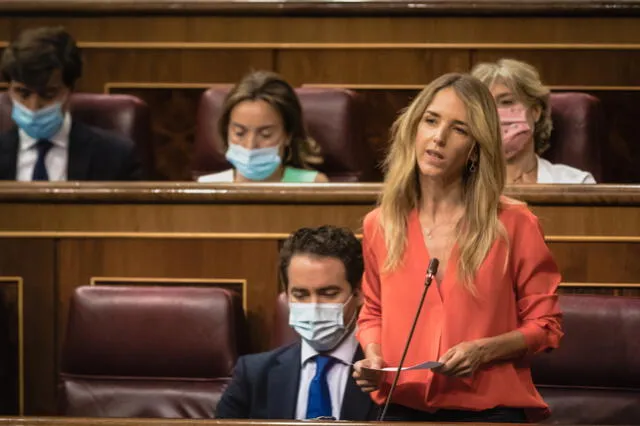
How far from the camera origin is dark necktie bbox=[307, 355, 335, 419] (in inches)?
33.0

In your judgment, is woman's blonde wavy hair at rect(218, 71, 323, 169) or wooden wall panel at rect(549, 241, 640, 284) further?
woman's blonde wavy hair at rect(218, 71, 323, 169)

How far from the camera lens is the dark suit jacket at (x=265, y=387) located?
850 millimetres

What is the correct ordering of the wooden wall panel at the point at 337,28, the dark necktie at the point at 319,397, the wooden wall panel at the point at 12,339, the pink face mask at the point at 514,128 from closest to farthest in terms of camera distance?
the dark necktie at the point at 319,397 → the wooden wall panel at the point at 12,339 → the pink face mask at the point at 514,128 → the wooden wall panel at the point at 337,28

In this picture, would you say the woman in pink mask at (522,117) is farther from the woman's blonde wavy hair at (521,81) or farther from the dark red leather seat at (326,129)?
the dark red leather seat at (326,129)

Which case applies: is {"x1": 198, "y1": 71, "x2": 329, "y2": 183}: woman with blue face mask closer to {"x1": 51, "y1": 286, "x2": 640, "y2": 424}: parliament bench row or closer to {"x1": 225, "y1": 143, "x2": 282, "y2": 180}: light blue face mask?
{"x1": 225, "y1": 143, "x2": 282, "y2": 180}: light blue face mask

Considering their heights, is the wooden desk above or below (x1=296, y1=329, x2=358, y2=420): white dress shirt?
above

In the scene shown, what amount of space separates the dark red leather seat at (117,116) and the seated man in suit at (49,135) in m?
0.03

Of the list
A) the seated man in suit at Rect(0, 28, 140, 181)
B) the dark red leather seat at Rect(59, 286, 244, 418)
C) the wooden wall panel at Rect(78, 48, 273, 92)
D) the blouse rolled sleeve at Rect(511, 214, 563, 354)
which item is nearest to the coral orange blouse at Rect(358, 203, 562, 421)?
the blouse rolled sleeve at Rect(511, 214, 563, 354)

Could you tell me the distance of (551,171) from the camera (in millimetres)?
1157

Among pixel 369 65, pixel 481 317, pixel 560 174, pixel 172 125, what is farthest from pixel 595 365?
pixel 172 125

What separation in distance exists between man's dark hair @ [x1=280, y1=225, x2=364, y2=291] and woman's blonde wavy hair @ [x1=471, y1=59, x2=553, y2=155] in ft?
1.09

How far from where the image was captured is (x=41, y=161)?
1.23m

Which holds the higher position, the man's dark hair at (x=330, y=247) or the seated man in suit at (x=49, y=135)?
the seated man in suit at (x=49, y=135)

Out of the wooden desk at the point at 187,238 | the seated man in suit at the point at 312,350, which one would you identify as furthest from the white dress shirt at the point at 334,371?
the wooden desk at the point at 187,238
